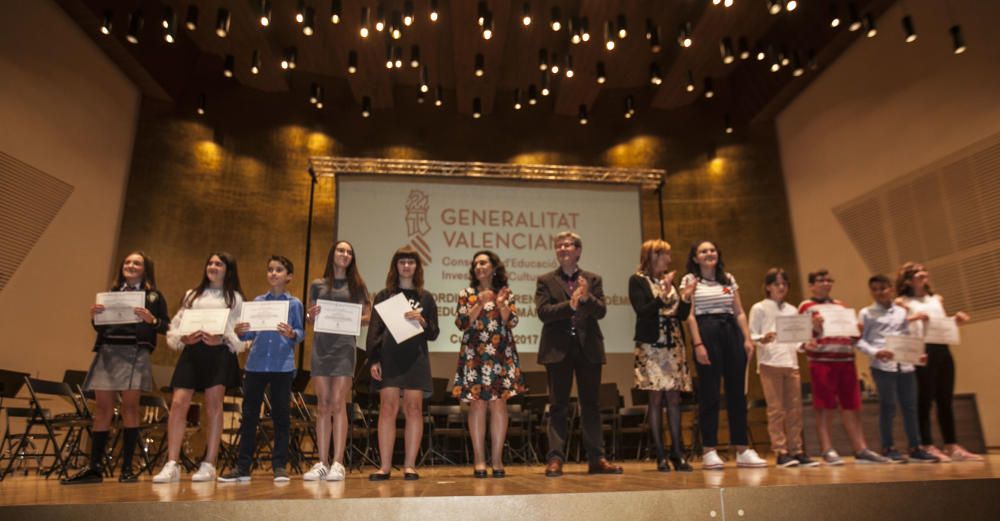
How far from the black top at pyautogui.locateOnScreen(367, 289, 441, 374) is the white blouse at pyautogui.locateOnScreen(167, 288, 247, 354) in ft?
2.68

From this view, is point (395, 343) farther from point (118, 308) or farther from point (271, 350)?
point (118, 308)

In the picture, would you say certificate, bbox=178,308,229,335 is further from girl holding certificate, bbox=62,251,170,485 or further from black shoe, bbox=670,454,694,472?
black shoe, bbox=670,454,694,472

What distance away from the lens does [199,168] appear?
9289 mm

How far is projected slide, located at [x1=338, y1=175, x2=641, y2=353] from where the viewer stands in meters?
8.54

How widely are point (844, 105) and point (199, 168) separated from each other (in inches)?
364

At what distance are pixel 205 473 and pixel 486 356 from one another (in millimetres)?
1740

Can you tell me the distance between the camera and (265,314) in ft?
12.5

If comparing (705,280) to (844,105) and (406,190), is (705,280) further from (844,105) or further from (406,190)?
(844,105)

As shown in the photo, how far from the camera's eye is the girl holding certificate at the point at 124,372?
393 cm

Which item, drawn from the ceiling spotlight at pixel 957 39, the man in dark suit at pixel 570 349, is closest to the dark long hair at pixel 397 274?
the man in dark suit at pixel 570 349

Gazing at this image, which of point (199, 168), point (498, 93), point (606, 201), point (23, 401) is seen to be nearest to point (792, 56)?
point (606, 201)

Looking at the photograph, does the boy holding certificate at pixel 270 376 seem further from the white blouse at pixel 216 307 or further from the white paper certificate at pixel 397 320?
the white paper certificate at pixel 397 320

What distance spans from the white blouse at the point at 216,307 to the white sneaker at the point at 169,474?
676 millimetres

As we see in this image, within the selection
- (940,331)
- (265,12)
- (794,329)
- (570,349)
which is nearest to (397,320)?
(570,349)
